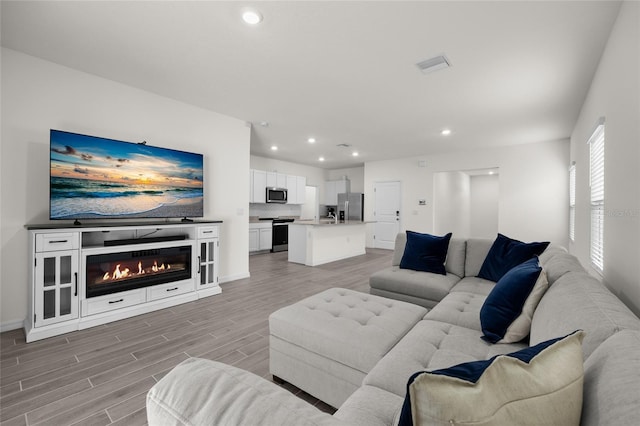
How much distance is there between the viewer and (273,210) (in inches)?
335

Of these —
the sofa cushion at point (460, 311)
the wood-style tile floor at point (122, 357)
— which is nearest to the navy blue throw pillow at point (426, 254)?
the sofa cushion at point (460, 311)

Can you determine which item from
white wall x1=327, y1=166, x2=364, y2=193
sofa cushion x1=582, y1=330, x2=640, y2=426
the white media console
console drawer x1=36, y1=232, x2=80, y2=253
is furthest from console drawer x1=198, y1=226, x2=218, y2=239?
white wall x1=327, y1=166, x2=364, y2=193

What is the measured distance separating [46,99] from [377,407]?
4096 millimetres

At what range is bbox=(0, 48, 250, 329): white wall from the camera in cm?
267

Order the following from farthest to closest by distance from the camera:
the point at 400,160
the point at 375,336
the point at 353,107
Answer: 1. the point at 400,160
2. the point at 353,107
3. the point at 375,336

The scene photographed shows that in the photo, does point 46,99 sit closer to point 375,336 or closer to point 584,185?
point 375,336

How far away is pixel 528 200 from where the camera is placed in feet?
20.0

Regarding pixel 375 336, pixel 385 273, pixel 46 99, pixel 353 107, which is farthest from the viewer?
pixel 353 107

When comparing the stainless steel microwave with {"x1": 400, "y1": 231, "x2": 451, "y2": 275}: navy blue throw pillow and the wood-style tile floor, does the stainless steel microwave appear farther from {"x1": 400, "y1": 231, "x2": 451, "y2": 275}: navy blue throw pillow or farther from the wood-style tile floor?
{"x1": 400, "y1": 231, "x2": 451, "y2": 275}: navy blue throw pillow

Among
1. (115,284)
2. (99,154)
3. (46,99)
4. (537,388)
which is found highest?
(46,99)

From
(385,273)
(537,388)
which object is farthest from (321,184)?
(537,388)

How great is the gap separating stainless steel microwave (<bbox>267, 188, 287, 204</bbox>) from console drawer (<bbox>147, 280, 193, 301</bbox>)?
4344 mm

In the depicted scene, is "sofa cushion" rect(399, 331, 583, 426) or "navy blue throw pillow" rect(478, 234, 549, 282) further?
"navy blue throw pillow" rect(478, 234, 549, 282)

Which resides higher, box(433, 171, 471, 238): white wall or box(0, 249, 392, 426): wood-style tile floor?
box(433, 171, 471, 238): white wall
